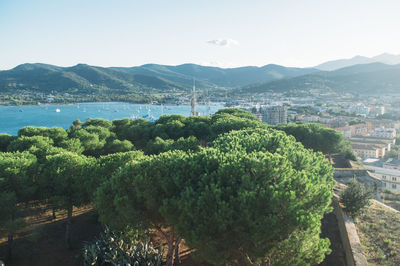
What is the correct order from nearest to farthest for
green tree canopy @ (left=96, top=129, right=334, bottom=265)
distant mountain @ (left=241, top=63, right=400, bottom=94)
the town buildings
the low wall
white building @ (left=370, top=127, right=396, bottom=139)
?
green tree canopy @ (left=96, top=129, right=334, bottom=265) → the low wall → white building @ (left=370, top=127, right=396, bottom=139) → the town buildings → distant mountain @ (left=241, top=63, right=400, bottom=94)

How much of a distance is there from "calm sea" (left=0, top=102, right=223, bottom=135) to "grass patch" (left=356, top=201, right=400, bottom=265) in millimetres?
80174

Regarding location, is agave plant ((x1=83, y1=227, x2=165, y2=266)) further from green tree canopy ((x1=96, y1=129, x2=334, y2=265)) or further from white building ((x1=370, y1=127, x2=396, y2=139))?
white building ((x1=370, y1=127, x2=396, y2=139))

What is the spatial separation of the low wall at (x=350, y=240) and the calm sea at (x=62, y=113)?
80.1 meters

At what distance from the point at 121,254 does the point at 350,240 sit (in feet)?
30.0

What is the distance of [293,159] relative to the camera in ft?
35.8

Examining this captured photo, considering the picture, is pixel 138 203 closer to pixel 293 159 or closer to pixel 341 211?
pixel 293 159

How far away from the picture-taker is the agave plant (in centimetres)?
1019

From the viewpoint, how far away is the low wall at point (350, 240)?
1010 cm

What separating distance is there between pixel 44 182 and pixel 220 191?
1094 centimetres

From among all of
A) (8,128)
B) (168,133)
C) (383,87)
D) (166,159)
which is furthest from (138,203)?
(383,87)

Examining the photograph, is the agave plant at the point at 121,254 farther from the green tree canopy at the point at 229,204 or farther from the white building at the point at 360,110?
the white building at the point at 360,110

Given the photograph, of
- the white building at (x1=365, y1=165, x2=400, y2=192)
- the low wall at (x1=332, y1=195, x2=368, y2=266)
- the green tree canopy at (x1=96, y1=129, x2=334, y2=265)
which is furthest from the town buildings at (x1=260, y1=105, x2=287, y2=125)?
the green tree canopy at (x1=96, y1=129, x2=334, y2=265)

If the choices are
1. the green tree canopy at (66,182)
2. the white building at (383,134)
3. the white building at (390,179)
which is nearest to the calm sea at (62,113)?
the white building at (383,134)

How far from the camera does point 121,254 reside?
34.4 feet
